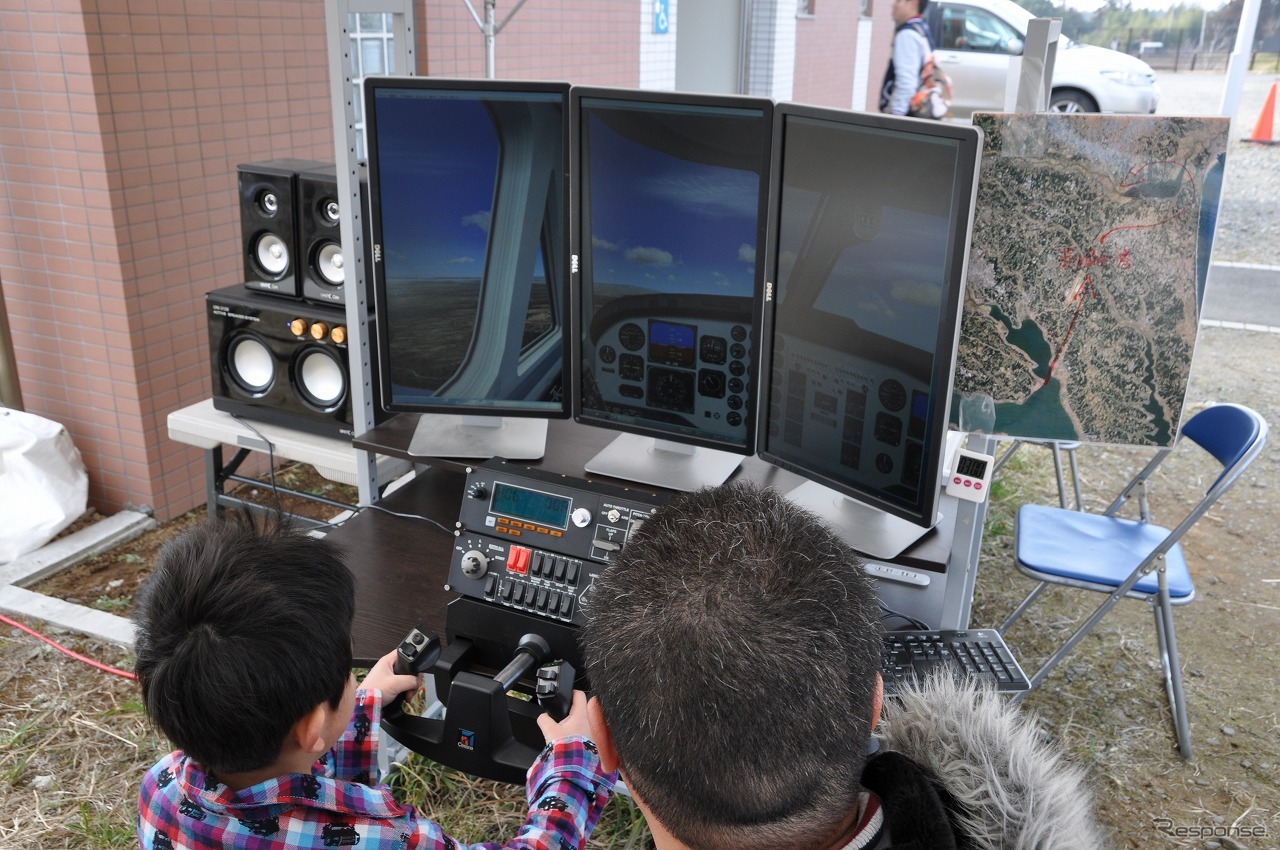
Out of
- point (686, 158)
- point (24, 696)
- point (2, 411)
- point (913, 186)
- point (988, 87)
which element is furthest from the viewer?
point (988, 87)

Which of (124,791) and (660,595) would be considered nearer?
(660,595)

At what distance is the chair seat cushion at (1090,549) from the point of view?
2270 millimetres

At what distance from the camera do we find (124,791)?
7.29 feet

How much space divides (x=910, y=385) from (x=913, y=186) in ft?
0.90

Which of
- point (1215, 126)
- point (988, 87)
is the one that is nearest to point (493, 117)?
point (1215, 126)

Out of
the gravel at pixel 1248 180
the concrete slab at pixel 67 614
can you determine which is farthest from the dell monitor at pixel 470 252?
the gravel at pixel 1248 180

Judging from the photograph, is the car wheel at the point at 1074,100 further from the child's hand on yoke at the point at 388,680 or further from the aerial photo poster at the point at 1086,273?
the child's hand on yoke at the point at 388,680

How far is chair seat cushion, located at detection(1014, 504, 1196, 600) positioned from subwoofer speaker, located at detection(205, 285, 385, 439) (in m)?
1.72

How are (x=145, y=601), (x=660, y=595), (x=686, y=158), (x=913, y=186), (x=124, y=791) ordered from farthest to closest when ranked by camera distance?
(x=124, y=791) < (x=686, y=158) < (x=913, y=186) < (x=145, y=601) < (x=660, y=595)

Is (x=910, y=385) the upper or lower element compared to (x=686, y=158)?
lower

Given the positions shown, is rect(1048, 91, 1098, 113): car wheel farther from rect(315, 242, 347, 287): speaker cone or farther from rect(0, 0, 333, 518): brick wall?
rect(315, 242, 347, 287): speaker cone

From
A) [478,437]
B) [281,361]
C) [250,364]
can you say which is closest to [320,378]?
[281,361]

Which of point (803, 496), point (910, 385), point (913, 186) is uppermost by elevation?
point (913, 186)

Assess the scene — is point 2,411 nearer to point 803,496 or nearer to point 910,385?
point 803,496
